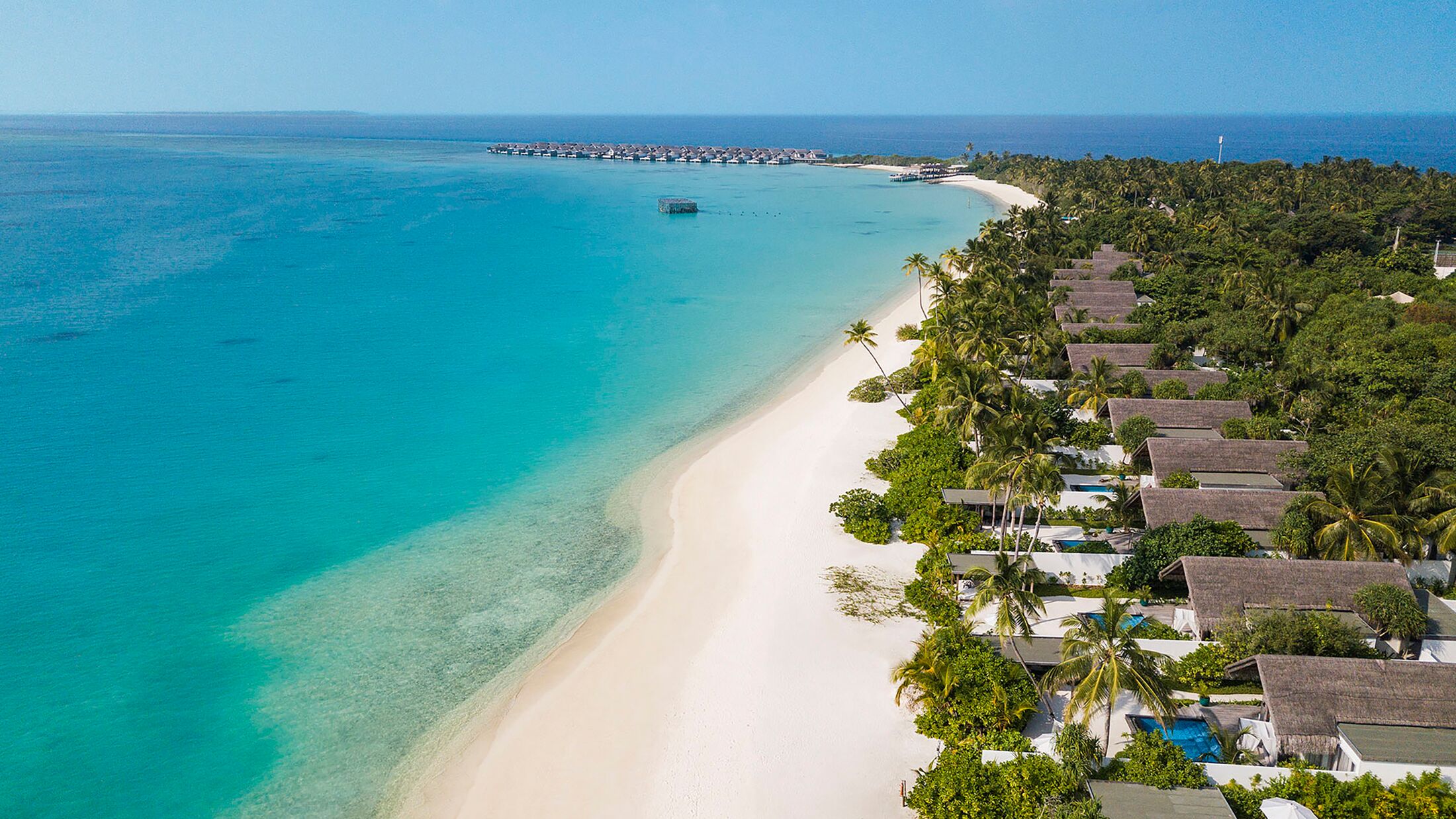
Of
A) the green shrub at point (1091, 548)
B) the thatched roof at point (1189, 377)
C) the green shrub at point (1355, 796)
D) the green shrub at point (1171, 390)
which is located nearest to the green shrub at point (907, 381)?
the thatched roof at point (1189, 377)

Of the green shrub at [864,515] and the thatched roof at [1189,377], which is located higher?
the thatched roof at [1189,377]

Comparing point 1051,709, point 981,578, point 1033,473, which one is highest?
point 1033,473

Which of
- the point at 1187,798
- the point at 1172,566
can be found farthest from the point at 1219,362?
the point at 1187,798

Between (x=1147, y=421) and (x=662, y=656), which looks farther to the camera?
(x=1147, y=421)

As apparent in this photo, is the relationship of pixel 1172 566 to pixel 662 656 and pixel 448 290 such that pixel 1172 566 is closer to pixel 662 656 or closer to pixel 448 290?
pixel 662 656

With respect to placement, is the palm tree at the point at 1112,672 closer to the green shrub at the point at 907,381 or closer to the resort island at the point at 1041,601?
the resort island at the point at 1041,601
